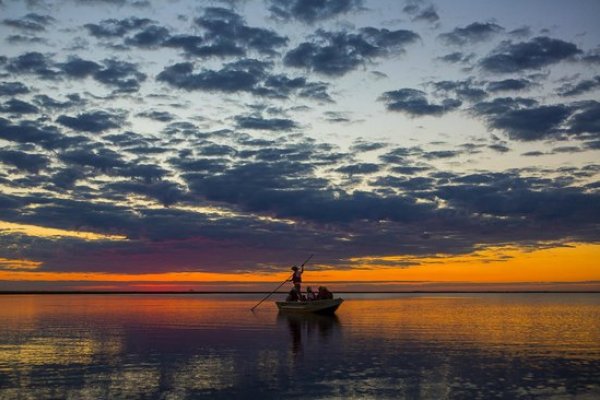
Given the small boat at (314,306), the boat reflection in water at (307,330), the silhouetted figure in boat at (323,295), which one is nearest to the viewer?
the boat reflection in water at (307,330)

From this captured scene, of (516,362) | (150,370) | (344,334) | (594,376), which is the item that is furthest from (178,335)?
(594,376)

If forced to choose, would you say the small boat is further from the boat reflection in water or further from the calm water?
Answer: the calm water

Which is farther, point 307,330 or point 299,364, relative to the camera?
point 307,330

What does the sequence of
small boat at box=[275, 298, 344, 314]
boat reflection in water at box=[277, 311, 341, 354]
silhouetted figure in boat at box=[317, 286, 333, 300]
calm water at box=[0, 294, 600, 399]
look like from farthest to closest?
silhouetted figure in boat at box=[317, 286, 333, 300] < small boat at box=[275, 298, 344, 314] < boat reflection in water at box=[277, 311, 341, 354] < calm water at box=[0, 294, 600, 399]

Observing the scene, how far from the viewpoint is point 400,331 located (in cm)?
5456

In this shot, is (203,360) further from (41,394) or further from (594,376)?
(594,376)

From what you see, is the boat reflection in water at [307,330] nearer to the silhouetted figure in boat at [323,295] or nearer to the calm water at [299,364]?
the calm water at [299,364]

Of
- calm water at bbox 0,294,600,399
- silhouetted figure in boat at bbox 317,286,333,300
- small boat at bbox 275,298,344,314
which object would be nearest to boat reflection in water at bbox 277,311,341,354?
calm water at bbox 0,294,600,399

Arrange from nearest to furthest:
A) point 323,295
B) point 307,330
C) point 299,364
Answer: point 299,364, point 307,330, point 323,295

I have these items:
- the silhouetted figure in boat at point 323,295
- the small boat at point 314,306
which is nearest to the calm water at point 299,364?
the small boat at point 314,306

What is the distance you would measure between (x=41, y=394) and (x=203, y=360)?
447 inches

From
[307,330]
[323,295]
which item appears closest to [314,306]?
[323,295]

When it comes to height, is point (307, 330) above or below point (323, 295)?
below

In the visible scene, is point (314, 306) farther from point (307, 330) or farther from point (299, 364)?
point (299, 364)
